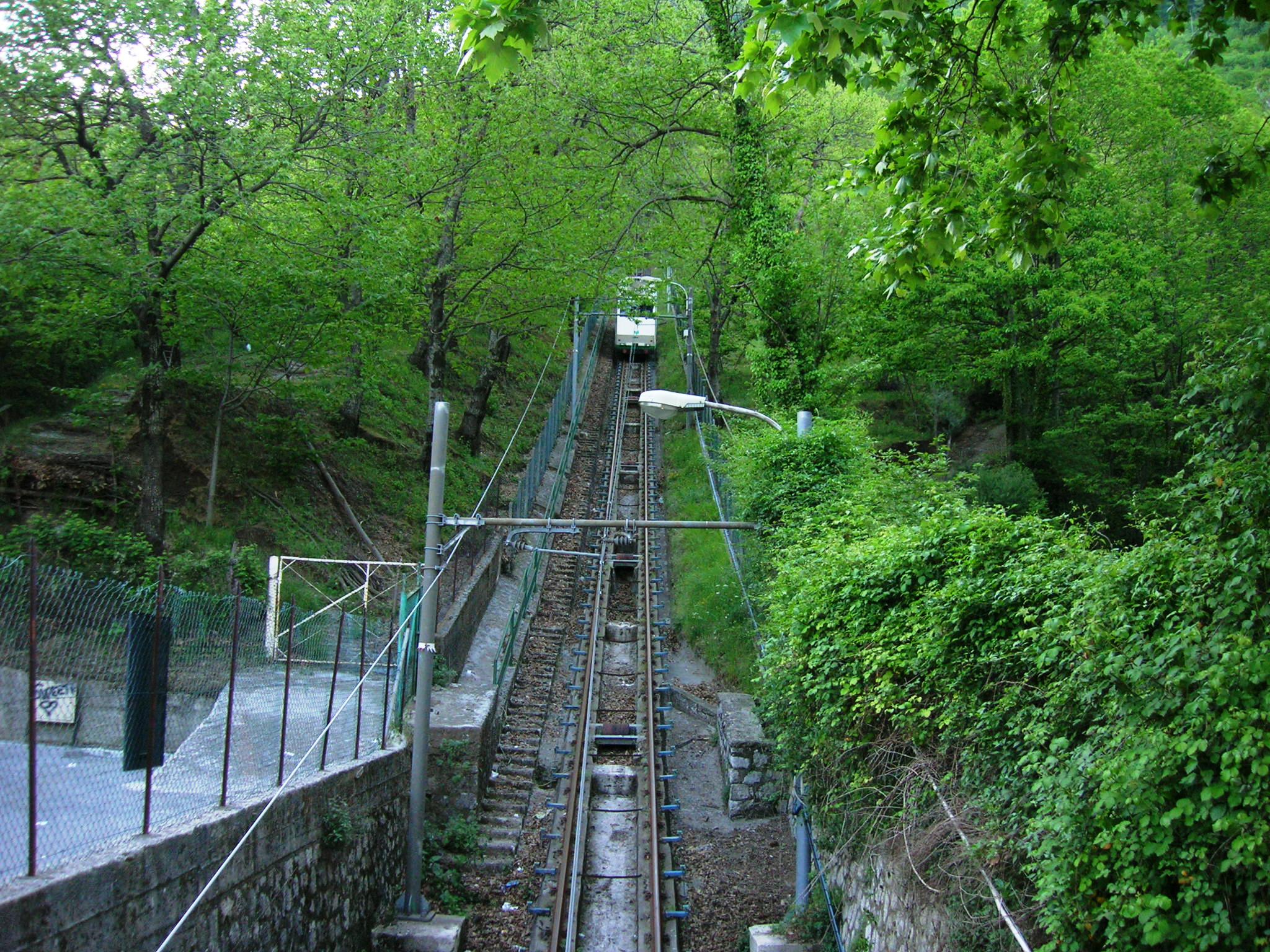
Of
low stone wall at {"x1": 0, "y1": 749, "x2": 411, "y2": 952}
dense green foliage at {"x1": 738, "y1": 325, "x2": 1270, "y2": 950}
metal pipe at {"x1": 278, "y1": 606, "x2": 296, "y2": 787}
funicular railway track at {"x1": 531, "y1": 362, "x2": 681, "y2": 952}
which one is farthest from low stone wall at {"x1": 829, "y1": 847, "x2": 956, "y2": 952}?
metal pipe at {"x1": 278, "y1": 606, "x2": 296, "y2": 787}

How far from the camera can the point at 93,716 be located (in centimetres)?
642

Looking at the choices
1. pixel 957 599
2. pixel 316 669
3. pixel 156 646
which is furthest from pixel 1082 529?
pixel 316 669

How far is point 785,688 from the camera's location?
9.97 meters

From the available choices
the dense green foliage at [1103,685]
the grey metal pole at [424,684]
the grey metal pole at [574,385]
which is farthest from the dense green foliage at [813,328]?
the grey metal pole at [574,385]

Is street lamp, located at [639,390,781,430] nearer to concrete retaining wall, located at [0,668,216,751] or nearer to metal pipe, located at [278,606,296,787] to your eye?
metal pipe, located at [278,606,296,787]

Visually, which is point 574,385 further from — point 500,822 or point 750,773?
point 500,822

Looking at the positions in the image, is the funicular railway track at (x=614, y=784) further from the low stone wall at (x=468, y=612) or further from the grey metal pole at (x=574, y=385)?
the grey metal pole at (x=574, y=385)

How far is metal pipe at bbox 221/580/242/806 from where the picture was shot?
25.0ft

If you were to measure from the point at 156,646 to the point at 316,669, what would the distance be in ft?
13.4

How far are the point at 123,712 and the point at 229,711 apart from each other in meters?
1.31

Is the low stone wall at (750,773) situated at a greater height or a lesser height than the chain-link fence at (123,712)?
lesser

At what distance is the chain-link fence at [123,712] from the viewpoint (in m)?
5.52

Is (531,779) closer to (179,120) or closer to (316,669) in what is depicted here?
(316,669)

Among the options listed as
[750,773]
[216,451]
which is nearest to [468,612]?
[216,451]
